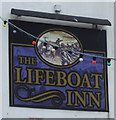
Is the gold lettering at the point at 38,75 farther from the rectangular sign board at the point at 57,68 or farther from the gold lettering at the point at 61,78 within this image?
the gold lettering at the point at 61,78

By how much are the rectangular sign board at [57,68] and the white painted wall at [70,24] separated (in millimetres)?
106

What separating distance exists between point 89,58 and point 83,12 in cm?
102

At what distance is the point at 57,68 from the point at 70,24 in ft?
3.36

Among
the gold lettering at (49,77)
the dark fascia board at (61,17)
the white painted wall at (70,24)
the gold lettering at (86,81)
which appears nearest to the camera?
the white painted wall at (70,24)

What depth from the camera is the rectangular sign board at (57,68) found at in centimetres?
1728

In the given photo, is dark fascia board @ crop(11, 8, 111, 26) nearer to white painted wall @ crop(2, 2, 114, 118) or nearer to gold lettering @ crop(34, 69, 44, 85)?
white painted wall @ crop(2, 2, 114, 118)

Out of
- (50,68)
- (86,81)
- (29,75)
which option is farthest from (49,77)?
(86,81)

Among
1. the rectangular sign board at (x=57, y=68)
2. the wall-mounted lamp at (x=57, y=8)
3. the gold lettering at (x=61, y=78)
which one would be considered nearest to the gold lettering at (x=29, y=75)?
the rectangular sign board at (x=57, y=68)

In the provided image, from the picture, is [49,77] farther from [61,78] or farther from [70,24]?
[70,24]

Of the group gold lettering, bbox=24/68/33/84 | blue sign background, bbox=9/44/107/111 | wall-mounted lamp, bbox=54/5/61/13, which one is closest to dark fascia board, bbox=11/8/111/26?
wall-mounted lamp, bbox=54/5/61/13

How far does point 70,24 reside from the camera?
18.0 m

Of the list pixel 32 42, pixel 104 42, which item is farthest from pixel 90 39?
pixel 32 42

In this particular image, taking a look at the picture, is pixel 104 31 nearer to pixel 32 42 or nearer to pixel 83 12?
pixel 83 12

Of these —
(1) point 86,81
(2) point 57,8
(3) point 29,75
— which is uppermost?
(2) point 57,8
